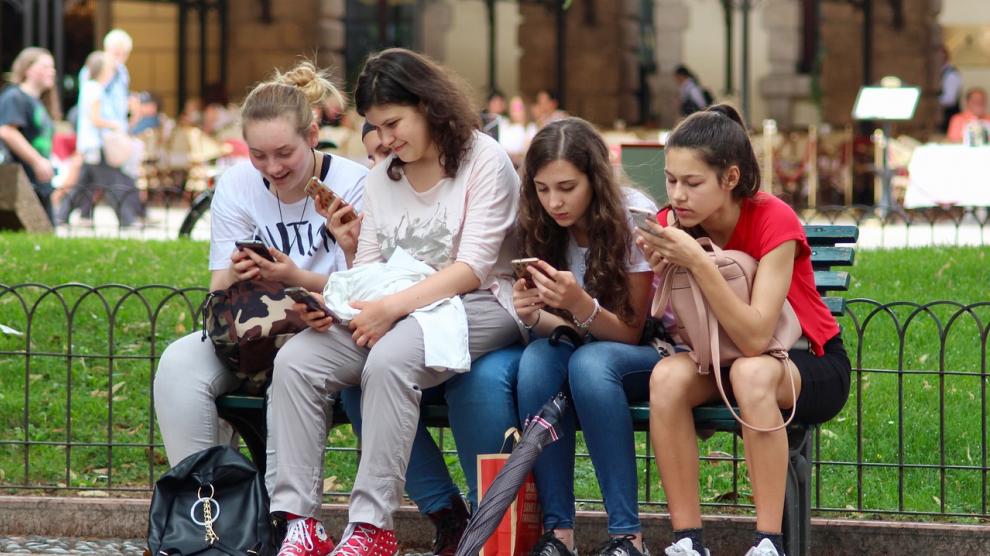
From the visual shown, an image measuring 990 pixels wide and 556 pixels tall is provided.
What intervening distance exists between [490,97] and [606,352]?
17.8 metres

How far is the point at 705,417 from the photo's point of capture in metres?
4.10

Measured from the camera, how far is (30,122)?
11.7 m

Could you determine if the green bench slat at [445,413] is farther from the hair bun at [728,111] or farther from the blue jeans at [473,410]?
the hair bun at [728,111]

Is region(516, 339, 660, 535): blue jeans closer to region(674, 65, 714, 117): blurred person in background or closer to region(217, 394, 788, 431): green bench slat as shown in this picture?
region(217, 394, 788, 431): green bench slat

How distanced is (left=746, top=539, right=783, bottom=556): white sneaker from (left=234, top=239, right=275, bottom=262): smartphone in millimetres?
1668

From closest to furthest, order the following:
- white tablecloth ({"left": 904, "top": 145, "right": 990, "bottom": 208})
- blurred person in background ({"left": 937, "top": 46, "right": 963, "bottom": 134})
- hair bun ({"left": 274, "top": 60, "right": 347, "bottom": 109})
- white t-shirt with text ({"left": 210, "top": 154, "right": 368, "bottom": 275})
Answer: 1. white t-shirt with text ({"left": 210, "top": 154, "right": 368, "bottom": 275})
2. hair bun ({"left": 274, "top": 60, "right": 347, "bottom": 109})
3. white tablecloth ({"left": 904, "top": 145, "right": 990, "bottom": 208})
4. blurred person in background ({"left": 937, "top": 46, "right": 963, "bottom": 134})

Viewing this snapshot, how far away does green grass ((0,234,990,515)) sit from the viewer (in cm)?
527

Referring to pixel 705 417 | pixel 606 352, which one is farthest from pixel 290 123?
pixel 705 417

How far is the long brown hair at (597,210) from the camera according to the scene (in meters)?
4.29

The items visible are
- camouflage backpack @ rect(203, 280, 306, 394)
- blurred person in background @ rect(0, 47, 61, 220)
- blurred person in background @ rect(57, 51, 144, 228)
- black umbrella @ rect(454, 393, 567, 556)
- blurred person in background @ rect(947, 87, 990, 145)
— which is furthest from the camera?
blurred person in background @ rect(947, 87, 990, 145)

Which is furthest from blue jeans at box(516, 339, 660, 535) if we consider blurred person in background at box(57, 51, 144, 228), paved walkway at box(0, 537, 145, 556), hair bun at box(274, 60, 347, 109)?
blurred person in background at box(57, 51, 144, 228)

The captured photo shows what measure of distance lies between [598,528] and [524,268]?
1.15 meters

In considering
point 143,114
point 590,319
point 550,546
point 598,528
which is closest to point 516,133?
point 143,114

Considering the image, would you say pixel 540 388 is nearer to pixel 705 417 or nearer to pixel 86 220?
pixel 705 417
